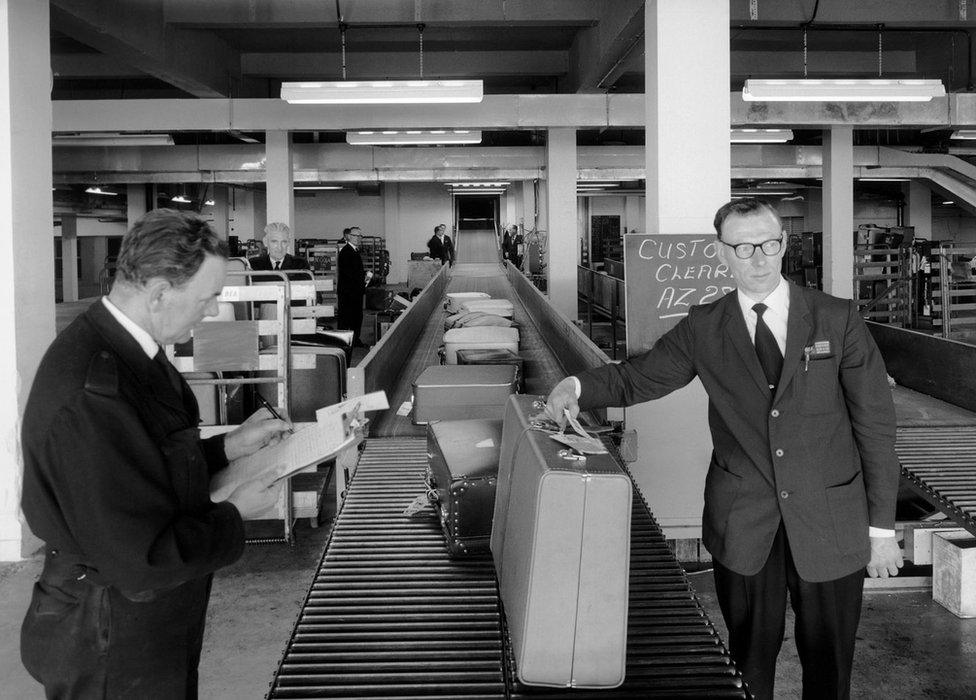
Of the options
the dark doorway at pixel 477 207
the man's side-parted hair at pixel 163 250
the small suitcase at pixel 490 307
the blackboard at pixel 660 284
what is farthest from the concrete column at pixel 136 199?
the man's side-parted hair at pixel 163 250

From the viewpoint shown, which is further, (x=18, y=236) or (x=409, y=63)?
(x=409, y=63)

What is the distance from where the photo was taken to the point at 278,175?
12203 millimetres

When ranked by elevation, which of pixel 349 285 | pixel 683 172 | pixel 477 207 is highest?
pixel 477 207

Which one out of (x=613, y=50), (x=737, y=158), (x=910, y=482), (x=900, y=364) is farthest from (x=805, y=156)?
(x=910, y=482)

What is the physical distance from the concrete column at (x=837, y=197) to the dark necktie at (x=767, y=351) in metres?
11.6

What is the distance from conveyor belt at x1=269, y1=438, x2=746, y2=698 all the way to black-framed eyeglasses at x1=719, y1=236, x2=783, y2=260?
0.79m

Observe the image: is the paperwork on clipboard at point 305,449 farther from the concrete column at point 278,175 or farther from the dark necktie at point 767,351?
the concrete column at point 278,175

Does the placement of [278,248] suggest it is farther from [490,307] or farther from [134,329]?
[134,329]

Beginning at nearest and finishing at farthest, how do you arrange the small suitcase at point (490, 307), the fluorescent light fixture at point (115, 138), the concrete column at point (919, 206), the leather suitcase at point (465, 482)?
the leather suitcase at point (465, 482), the small suitcase at point (490, 307), the fluorescent light fixture at point (115, 138), the concrete column at point (919, 206)

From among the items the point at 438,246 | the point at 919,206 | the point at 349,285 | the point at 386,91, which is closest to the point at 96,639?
the point at 386,91

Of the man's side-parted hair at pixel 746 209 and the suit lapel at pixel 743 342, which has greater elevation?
the man's side-parted hair at pixel 746 209

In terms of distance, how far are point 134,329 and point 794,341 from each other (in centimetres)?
135

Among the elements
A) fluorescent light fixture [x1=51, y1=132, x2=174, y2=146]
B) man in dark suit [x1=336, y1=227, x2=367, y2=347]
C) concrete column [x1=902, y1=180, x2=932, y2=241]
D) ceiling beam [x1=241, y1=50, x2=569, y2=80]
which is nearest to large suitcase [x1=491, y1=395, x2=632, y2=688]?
man in dark suit [x1=336, y1=227, x2=367, y2=347]

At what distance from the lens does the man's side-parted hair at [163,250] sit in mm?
1396
